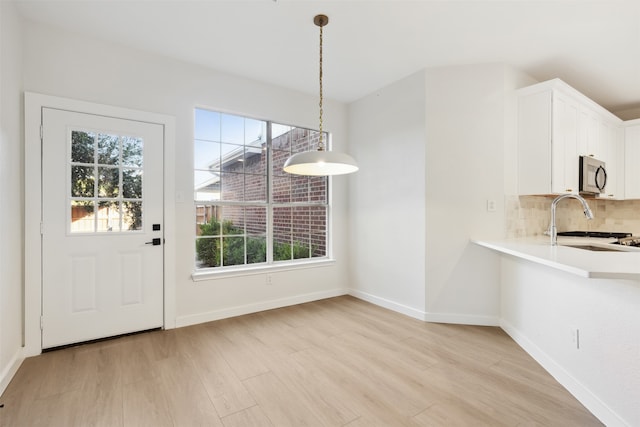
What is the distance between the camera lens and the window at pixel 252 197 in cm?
329

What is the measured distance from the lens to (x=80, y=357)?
238cm

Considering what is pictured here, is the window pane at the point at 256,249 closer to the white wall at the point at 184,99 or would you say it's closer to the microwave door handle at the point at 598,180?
the white wall at the point at 184,99

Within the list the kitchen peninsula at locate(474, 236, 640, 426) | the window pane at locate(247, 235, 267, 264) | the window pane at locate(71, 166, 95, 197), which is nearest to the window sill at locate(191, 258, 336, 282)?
the window pane at locate(247, 235, 267, 264)

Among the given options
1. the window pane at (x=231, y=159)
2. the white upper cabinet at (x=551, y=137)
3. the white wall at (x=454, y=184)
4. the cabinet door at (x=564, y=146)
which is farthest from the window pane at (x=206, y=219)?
the cabinet door at (x=564, y=146)

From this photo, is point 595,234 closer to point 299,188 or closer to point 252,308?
point 299,188

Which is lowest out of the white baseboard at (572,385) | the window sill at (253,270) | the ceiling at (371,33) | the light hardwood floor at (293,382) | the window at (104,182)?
the light hardwood floor at (293,382)

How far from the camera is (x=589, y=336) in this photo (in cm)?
183

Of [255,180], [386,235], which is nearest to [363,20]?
[255,180]

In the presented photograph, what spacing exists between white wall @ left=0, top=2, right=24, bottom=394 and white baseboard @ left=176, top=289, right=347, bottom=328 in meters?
1.20

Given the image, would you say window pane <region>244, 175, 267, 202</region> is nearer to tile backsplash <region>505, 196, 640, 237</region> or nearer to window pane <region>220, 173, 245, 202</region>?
window pane <region>220, 173, 245, 202</region>

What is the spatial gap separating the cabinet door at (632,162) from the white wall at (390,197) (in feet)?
10.5

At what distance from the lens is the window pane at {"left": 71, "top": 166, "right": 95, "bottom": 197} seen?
8.41 ft

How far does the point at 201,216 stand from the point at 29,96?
1.66 meters

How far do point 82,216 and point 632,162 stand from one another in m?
6.54
